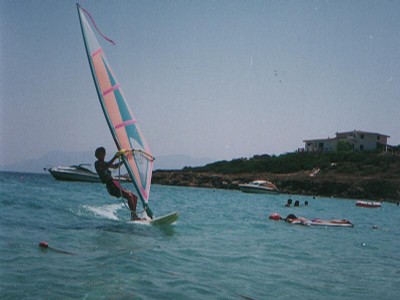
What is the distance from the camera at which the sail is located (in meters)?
11.7

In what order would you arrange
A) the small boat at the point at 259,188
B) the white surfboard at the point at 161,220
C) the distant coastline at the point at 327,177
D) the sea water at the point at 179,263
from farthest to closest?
1. the small boat at the point at 259,188
2. the distant coastline at the point at 327,177
3. the white surfboard at the point at 161,220
4. the sea water at the point at 179,263

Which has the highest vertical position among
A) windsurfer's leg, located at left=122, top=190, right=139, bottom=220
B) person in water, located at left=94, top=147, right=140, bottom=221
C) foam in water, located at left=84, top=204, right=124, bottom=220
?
person in water, located at left=94, top=147, right=140, bottom=221

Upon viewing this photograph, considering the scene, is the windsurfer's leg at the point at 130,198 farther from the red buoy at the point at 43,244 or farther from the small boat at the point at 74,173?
the small boat at the point at 74,173

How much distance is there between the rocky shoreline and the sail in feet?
141

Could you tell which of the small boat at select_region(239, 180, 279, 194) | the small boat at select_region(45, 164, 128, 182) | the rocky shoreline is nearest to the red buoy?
the small boat at select_region(239, 180, 279, 194)

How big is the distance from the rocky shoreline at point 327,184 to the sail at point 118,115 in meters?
43.1

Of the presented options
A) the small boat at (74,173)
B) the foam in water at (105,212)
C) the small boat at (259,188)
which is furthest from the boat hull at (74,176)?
the foam in water at (105,212)

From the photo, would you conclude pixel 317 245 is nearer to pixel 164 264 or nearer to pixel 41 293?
pixel 164 264

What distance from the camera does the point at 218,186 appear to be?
64.1 m

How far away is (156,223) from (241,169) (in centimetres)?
6207

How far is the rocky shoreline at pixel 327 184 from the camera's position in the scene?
49.5 metres

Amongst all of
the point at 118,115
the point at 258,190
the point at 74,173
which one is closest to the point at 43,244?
A: the point at 118,115

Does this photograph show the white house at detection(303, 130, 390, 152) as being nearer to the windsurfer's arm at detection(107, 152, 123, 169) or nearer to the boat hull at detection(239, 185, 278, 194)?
the boat hull at detection(239, 185, 278, 194)

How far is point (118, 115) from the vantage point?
12070 millimetres
